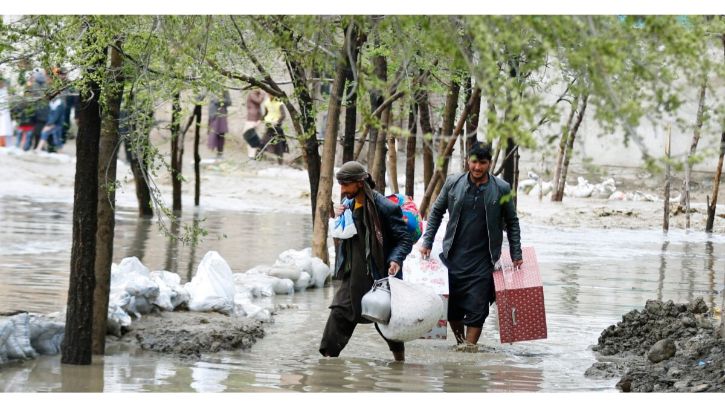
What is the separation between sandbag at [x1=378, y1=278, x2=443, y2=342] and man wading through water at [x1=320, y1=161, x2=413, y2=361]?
204mm

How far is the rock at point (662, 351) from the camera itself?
9.30 metres

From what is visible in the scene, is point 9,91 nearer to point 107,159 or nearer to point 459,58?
point 107,159

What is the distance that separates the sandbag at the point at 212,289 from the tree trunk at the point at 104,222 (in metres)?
1.84

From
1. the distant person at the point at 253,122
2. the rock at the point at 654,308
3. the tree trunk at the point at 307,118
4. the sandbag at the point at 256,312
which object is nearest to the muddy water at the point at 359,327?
the sandbag at the point at 256,312

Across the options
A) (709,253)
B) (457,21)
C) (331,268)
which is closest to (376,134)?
(331,268)

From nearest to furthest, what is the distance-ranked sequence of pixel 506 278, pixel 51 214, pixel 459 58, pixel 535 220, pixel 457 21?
pixel 459 58
pixel 457 21
pixel 506 278
pixel 51 214
pixel 535 220

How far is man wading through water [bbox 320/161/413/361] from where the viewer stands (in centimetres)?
946

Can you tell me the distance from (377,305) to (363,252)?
0.45m

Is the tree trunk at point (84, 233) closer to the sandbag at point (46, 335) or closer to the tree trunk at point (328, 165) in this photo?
the sandbag at point (46, 335)

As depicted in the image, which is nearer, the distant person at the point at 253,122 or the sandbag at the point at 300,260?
the sandbag at the point at 300,260

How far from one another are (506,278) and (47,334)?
335 cm

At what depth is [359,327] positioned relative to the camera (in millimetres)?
11680

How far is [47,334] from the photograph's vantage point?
939 cm

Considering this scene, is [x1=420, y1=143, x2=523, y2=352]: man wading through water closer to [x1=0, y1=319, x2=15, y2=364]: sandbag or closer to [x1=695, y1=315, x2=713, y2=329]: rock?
[x1=695, y1=315, x2=713, y2=329]: rock
